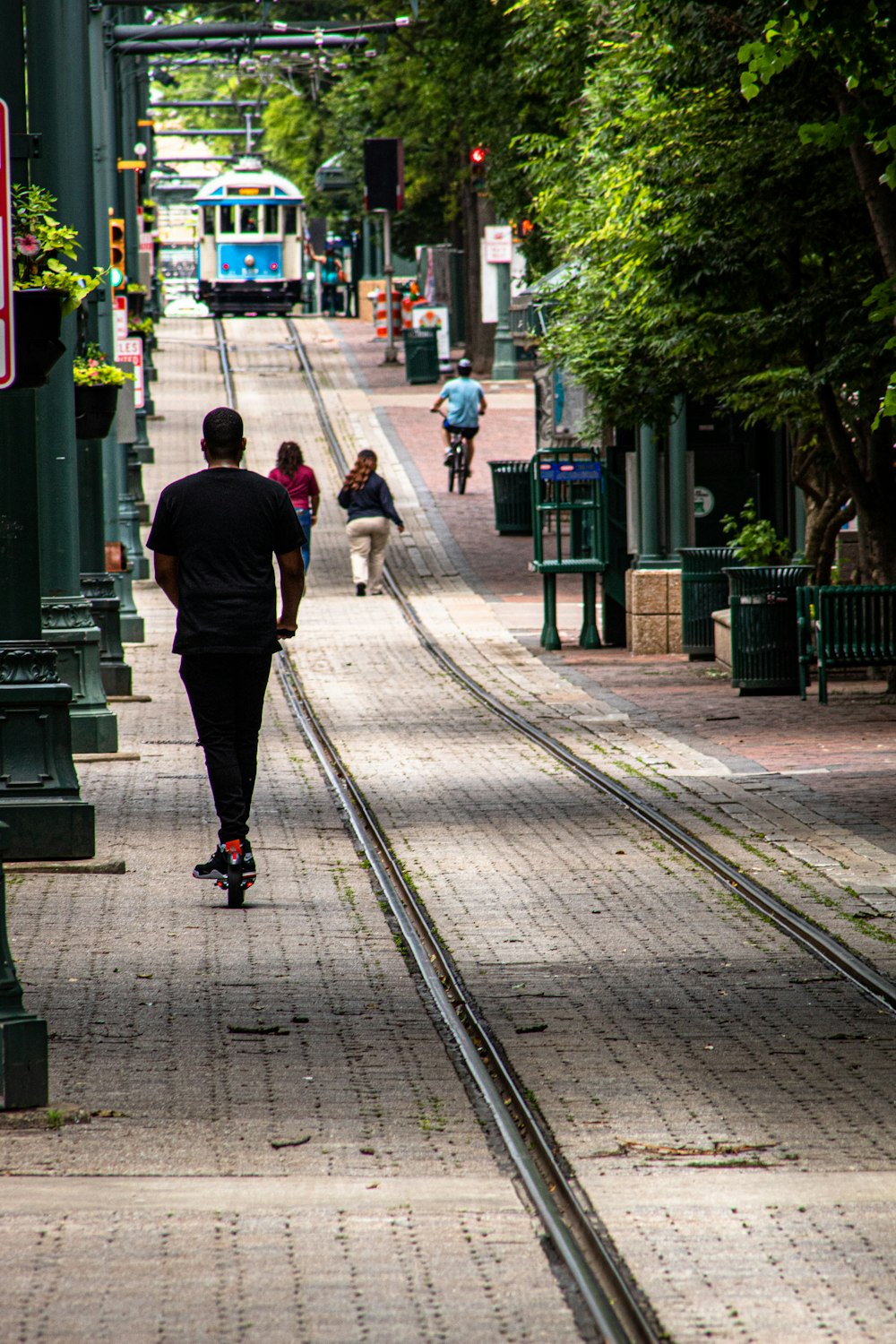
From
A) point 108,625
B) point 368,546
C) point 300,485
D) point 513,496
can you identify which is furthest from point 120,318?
point 513,496

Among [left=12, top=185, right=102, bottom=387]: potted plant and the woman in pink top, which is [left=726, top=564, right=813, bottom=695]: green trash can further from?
[left=12, top=185, right=102, bottom=387]: potted plant

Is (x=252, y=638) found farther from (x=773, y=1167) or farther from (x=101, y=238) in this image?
(x=101, y=238)

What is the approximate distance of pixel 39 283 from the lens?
28.1 feet

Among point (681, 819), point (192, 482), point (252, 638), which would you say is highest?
point (192, 482)

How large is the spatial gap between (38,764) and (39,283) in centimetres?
260

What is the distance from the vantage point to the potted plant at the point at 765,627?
17656 mm

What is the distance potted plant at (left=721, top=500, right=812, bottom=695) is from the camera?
695 inches

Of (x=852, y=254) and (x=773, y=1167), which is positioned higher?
(x=852, y=254)

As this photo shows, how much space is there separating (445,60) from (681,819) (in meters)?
26.3

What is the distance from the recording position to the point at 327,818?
1174 cm

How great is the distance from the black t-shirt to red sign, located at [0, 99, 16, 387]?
302 cm

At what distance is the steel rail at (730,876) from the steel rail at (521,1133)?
55.4 inches

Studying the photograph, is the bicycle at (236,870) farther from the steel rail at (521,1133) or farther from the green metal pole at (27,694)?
the green metal pole at (27,694)

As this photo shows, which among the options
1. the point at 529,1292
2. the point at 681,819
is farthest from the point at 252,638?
the point at 529,1292
